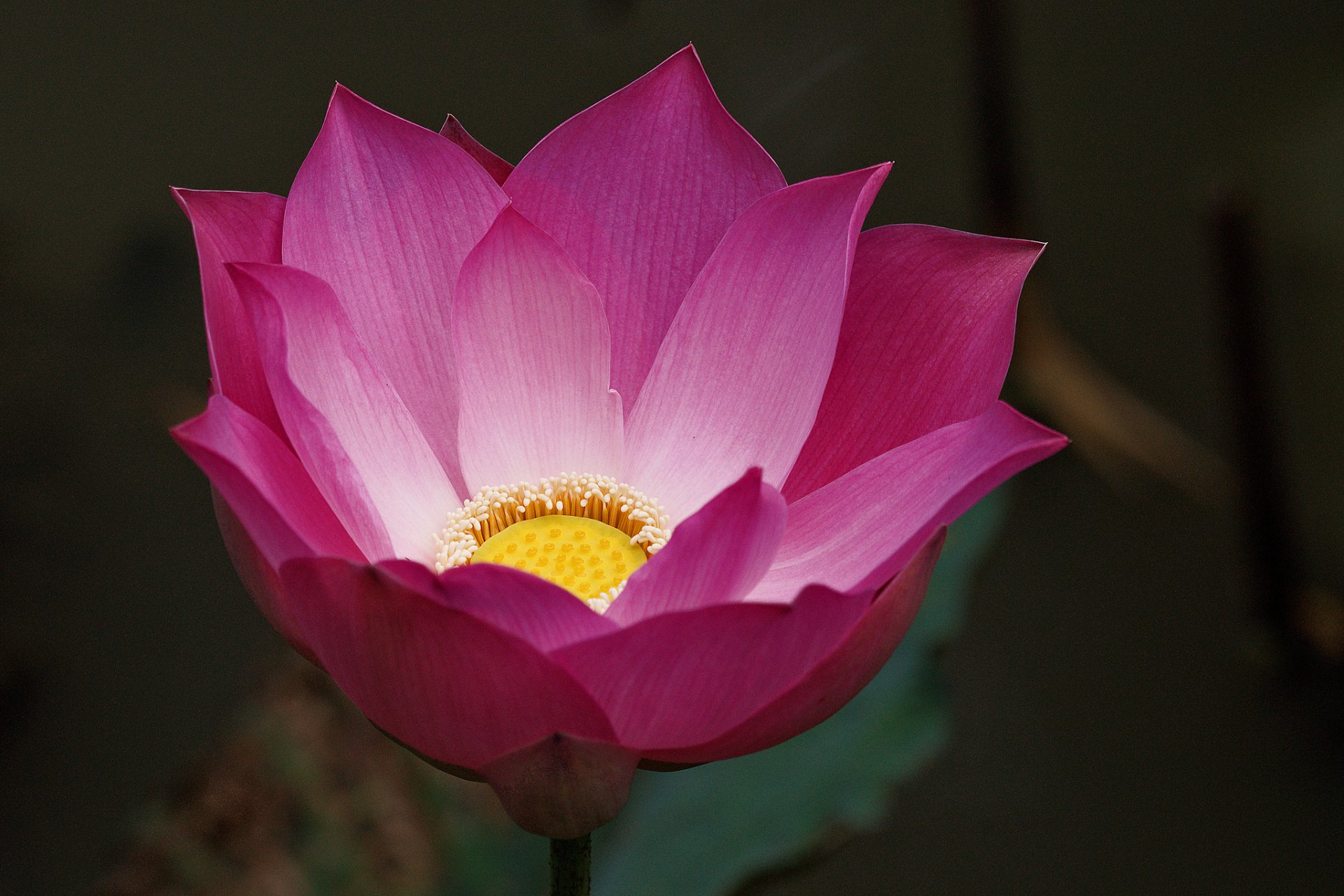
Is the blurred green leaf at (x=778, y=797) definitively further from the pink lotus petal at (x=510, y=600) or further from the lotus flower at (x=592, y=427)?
the pink lotus petal at (x=510, y=600)

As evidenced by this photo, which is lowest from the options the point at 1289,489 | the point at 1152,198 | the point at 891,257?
the point at 1289,489

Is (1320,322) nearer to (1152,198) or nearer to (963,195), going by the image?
(1152,198)

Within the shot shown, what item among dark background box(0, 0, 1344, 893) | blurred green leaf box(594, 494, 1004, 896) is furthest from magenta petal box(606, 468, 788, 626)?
dark background box(0, 0, 1344, 893)

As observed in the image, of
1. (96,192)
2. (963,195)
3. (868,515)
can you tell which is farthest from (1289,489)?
(96,192)

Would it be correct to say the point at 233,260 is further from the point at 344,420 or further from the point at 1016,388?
the point at 1016,388

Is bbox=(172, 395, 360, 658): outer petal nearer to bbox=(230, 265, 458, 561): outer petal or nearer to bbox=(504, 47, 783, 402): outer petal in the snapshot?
bbox=(230, 265, 458, 561): outer petal
